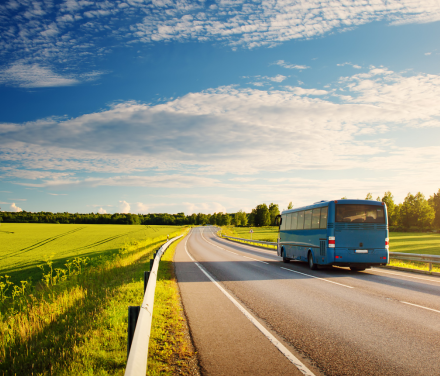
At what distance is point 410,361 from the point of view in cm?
427

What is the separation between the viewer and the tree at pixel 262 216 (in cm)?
14338

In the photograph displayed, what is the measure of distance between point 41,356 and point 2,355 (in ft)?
2.76

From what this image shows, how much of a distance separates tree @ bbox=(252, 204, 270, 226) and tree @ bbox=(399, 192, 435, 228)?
6000 cm

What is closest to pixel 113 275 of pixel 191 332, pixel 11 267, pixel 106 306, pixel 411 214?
pixel 106 306

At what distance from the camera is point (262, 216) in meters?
144

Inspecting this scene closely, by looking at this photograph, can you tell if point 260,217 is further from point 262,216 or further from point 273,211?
point 273,211

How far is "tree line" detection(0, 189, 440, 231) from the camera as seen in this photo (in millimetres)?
92000

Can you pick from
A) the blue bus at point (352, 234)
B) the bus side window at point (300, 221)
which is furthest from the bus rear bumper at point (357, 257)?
the bus side window at point (300, 221)

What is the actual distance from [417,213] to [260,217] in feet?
219

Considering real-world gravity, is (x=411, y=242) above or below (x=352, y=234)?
below

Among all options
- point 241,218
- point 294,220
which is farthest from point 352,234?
point 241,218

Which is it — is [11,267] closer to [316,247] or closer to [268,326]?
[316,247]

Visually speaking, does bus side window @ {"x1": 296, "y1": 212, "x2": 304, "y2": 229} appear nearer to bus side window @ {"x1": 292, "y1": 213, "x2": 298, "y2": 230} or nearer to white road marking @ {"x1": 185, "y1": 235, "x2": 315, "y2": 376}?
bus side window @ {"x1": 292, "y1": 213, "x2": 298, "y2": 230}

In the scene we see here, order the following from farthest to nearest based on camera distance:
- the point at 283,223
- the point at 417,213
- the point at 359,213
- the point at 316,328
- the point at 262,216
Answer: the point at 262,216 → the point at 417,213 → the point at 283,223 → the point at 359,213 → the point at 316,328
